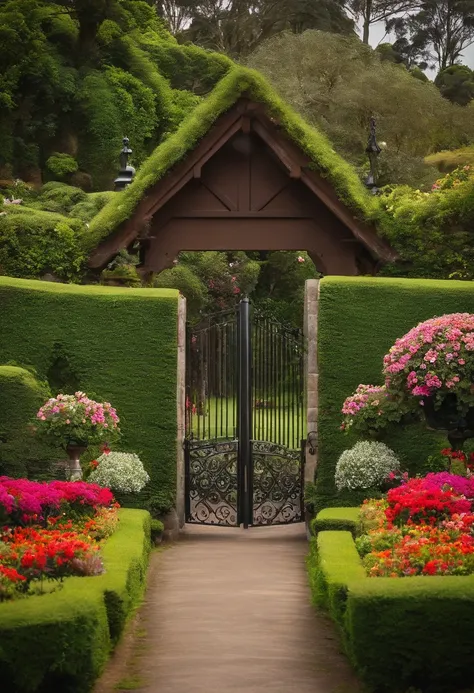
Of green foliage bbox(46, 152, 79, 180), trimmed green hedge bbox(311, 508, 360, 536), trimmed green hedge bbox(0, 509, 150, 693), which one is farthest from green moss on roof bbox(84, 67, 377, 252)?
green foliage bbox(46, 152, 79, 180)

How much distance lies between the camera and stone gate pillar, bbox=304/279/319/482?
17.0 m

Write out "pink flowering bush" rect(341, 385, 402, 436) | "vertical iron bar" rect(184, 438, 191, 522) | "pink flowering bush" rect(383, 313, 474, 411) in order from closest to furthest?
"pink flowering bush" rect(383, 313, 474, 411) → "pink flowering bush" rect(341, 385, 402, 436) → "vertical iron bar" rect(184, 438, 191, 522)

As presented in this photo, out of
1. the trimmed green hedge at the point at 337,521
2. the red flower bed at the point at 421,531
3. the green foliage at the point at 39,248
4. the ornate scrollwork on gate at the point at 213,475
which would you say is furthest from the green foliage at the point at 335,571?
the green foliage at the point at 39,248

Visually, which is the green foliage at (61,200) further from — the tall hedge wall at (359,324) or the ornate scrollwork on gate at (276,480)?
the tall hedge wall at (359,324)

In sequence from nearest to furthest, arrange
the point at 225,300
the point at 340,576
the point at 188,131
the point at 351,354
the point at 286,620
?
the point at 340,576
the point at 286,620
the point at 351,354
the point at 188,131
the point at 225,300

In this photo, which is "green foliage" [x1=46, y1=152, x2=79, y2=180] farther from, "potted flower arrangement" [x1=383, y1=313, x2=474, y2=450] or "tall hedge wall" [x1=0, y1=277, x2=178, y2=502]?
"potted flower arrangement" [x1=383, y1=313, x2=474, y2=450]

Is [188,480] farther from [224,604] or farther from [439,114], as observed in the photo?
[439,114]

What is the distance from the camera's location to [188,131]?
19.3 meters

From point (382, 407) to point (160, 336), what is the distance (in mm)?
3294

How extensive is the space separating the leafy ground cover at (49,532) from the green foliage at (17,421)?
1475 millimetres

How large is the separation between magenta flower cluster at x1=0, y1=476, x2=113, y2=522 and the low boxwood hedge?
4.25 m

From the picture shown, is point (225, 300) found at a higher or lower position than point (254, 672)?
higher

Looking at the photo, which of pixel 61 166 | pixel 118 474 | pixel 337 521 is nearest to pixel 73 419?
pixel 118 474

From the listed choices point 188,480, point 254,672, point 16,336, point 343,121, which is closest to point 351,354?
point 188,480
